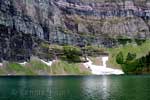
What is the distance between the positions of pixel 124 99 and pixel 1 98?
30.7 metres

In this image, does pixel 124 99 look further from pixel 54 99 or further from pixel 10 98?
pixel 10 98

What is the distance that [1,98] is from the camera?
277ft

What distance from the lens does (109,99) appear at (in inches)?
3310

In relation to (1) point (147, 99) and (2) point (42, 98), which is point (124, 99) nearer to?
(1) point (147, 99)

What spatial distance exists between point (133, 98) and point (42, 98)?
2305cm

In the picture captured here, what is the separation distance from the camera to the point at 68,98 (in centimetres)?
8544

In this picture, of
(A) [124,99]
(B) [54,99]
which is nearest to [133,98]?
(A) [124,99]

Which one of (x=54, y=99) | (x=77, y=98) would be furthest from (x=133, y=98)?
(x=54, y=99)

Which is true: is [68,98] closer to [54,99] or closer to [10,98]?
[54,99]

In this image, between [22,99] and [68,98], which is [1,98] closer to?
[22,99]

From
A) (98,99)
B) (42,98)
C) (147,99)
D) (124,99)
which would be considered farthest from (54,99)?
(147,99)

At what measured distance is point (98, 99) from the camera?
84.9m

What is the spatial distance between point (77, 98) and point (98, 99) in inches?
214

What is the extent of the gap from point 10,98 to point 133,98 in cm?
3097
